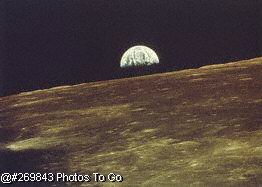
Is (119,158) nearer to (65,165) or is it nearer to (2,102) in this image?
(65,165)

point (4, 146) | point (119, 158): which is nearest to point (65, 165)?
point (119, 158)

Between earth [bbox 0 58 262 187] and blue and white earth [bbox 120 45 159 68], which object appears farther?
blue and white earth [bbox 120 45 159 68]

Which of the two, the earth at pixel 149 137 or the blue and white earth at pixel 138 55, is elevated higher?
the blue and white earth at pixel 138 55

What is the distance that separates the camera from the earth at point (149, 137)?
186 cm

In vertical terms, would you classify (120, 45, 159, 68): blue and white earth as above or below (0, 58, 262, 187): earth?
above

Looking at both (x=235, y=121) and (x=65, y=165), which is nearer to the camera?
(x=65, y=165)

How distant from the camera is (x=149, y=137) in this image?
2.50m

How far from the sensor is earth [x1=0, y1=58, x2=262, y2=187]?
6.09 feet

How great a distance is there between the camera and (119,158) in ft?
7.03

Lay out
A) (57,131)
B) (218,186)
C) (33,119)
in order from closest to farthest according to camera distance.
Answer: (218,186) → (57,131) → (33,119)

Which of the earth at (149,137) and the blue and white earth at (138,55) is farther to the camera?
the blue and white earth at (138,55)

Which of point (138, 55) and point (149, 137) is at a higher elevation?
point (138, 55)

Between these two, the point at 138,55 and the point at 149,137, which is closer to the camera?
the point at 149,137

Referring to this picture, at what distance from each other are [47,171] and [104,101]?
231 centimetres
